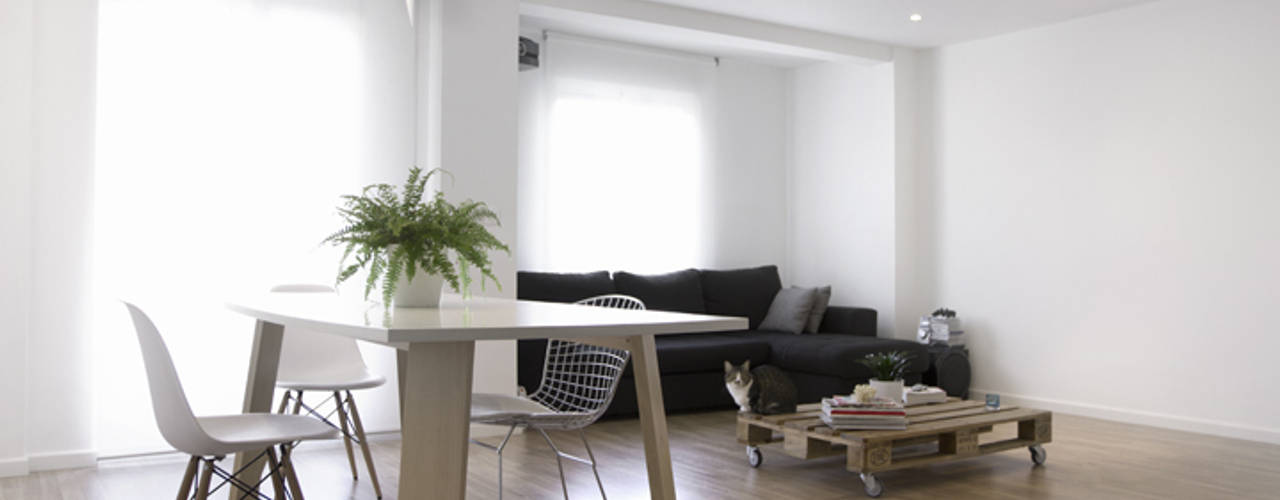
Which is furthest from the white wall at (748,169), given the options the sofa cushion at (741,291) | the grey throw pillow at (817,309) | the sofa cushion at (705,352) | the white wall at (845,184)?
the sofa cushion at (705,352)

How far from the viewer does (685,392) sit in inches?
225

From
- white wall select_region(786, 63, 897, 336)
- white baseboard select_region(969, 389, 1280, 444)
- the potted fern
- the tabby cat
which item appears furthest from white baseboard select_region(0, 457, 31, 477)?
white baseboard select_region(969, 389, 1280, 444)

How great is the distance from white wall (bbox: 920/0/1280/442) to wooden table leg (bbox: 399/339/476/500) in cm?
469

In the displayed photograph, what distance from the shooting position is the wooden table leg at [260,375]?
304 cm

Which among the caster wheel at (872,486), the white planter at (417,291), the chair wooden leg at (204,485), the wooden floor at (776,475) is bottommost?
the wooden floor at (776,475)

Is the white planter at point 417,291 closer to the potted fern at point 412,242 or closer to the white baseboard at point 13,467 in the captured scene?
the potted fern at point 412,242

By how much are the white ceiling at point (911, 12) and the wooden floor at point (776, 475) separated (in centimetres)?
246

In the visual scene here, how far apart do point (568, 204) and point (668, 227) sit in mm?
836

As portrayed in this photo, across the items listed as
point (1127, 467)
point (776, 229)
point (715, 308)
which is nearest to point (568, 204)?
point (715, 308)

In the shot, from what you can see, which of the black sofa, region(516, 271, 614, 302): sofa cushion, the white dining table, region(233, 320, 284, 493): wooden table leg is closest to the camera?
the white dining table

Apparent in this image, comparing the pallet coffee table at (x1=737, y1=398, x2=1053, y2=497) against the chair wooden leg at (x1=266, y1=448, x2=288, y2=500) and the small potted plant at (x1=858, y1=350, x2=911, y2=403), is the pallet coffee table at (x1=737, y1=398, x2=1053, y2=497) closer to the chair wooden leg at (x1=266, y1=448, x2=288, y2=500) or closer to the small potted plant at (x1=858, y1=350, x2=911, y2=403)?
the small potted plant at (x1=858, y1=350, x2=911, y2=403)

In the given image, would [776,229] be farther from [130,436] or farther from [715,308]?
[130,436]

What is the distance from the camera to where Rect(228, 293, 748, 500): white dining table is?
1940 millimetres

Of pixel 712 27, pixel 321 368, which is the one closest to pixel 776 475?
pixel 321 368
